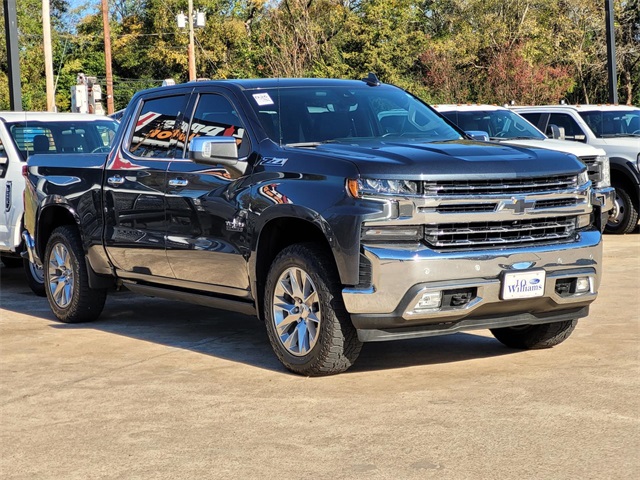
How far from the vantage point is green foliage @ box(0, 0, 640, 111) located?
45031mm

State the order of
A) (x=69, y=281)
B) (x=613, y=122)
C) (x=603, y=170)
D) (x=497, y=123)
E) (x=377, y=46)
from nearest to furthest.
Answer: (x=69, y=281), (x=603, y=170), (x=497, y=123), (x=613, y=122), (x=377, y=46)

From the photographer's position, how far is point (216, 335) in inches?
363

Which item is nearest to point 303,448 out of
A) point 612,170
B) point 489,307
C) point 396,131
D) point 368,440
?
point 368,440

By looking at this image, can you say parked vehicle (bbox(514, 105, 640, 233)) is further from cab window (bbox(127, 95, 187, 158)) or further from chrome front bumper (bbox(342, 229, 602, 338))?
chrome front bumper (bbox(342, 229, 602, 338))

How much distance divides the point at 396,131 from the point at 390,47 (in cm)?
A: 4269

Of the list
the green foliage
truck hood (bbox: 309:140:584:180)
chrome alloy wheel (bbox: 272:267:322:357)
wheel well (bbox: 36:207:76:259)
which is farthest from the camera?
the green foliage

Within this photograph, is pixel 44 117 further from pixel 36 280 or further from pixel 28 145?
pixel 36 280

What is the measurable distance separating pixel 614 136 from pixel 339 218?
11.8 m

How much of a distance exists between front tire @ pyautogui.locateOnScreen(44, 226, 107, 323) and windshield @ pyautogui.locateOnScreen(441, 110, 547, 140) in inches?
315

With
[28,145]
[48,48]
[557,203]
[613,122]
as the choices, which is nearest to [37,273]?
[28,145]

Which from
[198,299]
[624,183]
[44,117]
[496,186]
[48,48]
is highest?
[48,48]

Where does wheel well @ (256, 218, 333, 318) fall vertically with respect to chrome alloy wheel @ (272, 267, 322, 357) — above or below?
above

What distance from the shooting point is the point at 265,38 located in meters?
55.7

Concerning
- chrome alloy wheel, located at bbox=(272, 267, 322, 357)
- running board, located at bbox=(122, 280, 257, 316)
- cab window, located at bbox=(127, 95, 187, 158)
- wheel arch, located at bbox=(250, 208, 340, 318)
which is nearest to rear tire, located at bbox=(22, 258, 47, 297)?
running board, located at bbox=(122, 280, 257, 316)
